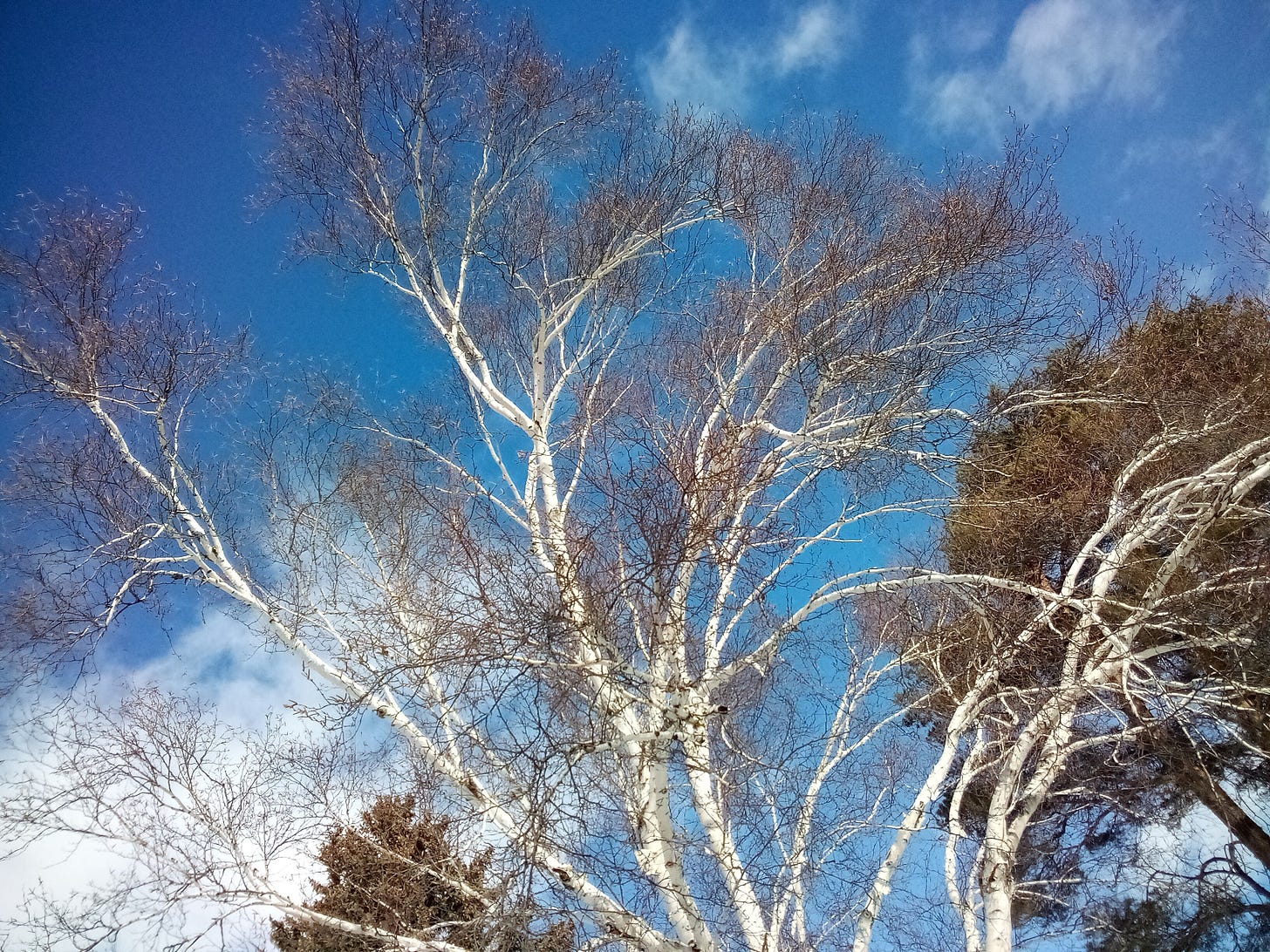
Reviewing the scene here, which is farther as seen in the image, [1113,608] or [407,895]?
[1113,608]

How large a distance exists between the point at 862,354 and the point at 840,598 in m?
2.00

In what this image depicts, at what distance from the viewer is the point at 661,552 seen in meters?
4.11

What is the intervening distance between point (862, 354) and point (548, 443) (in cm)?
260

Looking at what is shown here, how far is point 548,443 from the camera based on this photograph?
692 cm

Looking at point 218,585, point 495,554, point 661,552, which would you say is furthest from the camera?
point 218,585

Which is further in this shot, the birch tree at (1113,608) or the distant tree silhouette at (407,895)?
the birch tree at (1113,608)

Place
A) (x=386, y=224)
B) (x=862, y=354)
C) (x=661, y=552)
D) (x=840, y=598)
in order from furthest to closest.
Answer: (x=386, y=224)
(x=862, y=354)
(x=840, y=598)
(x=661, y=552)

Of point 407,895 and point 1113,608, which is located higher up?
point 1113,608

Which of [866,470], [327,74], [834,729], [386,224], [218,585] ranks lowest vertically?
[834,729]

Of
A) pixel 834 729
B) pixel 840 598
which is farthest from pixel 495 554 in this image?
pixel 834 729

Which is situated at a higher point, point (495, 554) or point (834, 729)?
point (495, 554)

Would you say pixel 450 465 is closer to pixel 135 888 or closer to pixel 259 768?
pixel 259 768

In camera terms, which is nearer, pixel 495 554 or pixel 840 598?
pixel 495 554

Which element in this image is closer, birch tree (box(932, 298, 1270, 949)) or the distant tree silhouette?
the distant tree silhouette
